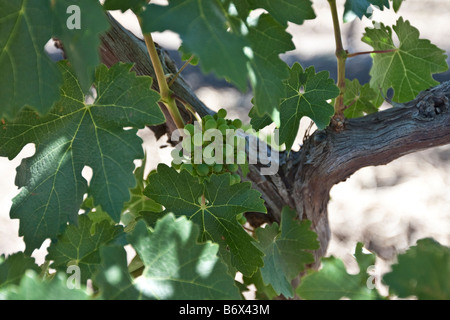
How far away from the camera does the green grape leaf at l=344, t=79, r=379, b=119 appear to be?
136 cm

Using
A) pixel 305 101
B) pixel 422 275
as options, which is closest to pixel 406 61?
pixel 305 101

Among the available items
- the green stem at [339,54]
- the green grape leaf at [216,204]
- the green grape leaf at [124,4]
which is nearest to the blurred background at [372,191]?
the green stem at [339,54]

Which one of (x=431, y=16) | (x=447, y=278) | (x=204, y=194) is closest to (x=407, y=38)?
(x=204, y=194)

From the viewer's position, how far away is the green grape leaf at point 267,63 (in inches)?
29.5

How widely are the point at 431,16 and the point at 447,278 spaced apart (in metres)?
3.02

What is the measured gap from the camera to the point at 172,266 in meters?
0.69

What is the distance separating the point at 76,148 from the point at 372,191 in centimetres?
194

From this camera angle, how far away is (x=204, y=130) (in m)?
1.00

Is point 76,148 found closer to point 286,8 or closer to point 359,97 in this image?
point 286,8

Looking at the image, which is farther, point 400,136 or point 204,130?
point 400,136

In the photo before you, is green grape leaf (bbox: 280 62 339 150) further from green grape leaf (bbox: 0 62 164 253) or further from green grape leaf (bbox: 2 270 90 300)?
green grape leaf (bbox: 2 270 90 300)
